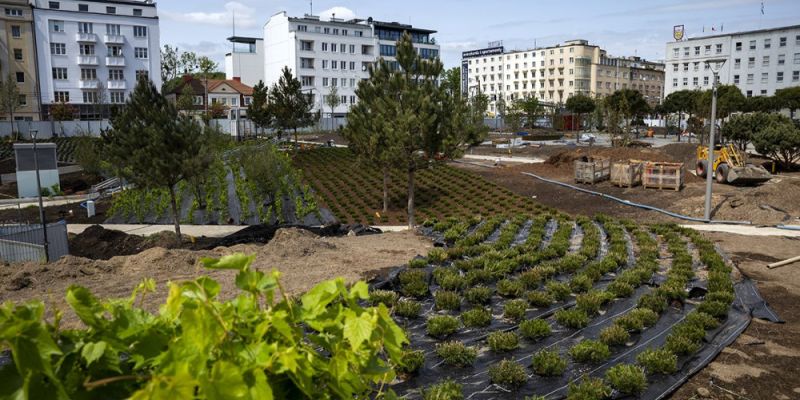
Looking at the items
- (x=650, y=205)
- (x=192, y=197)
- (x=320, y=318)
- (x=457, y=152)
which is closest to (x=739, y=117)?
(x=650, y=205)

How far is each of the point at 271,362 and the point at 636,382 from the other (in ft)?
20.7

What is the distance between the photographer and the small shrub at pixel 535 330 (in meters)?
8.88

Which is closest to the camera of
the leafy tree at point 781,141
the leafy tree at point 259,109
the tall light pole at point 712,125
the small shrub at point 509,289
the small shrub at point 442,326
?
the small shrub at point 442,326

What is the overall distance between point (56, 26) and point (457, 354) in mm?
75401

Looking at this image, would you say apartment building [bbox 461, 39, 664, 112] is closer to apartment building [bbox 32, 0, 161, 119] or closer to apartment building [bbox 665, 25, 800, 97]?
apartment building [bbox 665, 25, 800, 97]

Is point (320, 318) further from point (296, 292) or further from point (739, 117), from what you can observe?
point (739, 117)

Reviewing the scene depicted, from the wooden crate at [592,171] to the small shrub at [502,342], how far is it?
78.4 ft

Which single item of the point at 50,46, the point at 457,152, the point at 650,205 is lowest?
the point at 650,205

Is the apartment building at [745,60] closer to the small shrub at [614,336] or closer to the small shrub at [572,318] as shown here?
the small shrub at [572,318]

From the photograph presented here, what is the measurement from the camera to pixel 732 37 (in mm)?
86438

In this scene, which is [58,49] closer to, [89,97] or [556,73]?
[89,97]

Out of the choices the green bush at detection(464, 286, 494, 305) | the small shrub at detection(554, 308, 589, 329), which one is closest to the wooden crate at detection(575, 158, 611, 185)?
the green bush at detection(464, 286, 494, 305)

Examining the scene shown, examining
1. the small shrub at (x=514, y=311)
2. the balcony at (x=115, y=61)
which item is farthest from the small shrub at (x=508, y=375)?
the balcony at (x=115, y=61)

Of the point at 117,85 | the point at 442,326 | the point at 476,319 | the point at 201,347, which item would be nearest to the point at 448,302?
the point at 476,319
